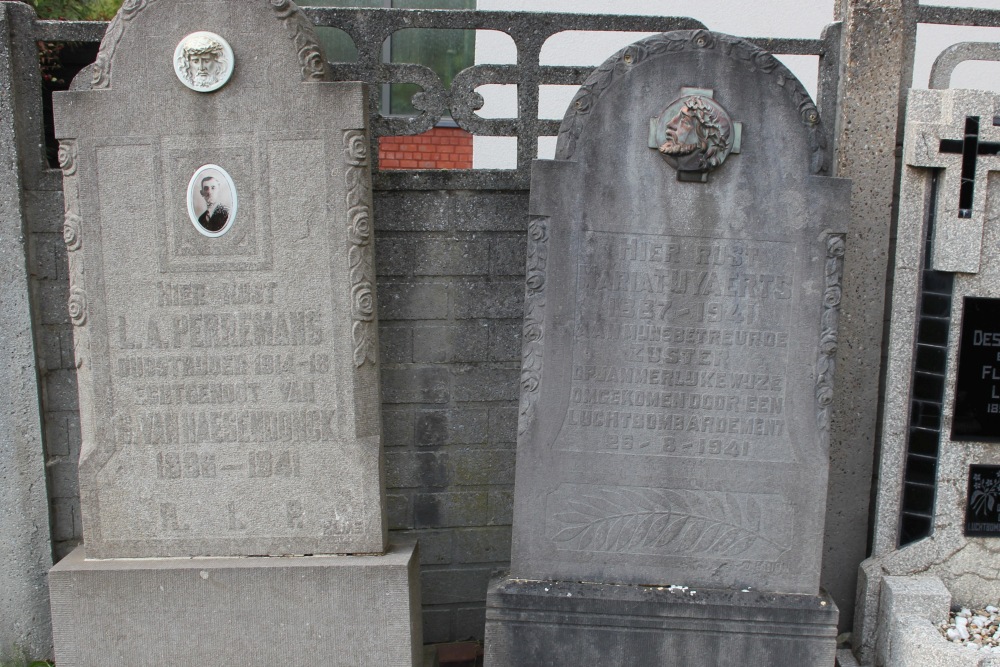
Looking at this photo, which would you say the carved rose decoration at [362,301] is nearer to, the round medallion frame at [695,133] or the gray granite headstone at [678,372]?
the gray granite headstone at [678,372]

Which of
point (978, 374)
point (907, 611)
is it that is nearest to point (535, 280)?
point (978, 374)

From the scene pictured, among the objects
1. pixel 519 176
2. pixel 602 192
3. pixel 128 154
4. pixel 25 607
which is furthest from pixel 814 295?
pixel 25 607

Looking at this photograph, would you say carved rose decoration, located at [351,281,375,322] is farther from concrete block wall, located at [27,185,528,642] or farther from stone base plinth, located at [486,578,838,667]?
stone base plinth, located at [486,578,838,667]

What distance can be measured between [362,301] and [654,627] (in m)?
1.53

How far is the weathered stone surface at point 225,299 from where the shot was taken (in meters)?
2.80

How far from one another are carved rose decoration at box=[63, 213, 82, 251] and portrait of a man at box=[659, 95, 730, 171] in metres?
1.96

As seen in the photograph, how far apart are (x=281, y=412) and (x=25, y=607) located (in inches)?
62.8

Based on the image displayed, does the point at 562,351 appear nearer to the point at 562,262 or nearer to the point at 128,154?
the point at 562,262

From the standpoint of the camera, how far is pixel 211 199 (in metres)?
2.86

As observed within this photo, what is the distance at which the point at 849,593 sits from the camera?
3.73m

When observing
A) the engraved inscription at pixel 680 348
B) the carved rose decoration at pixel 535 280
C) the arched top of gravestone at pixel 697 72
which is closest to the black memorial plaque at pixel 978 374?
the engraved inscription at pixel 680 348

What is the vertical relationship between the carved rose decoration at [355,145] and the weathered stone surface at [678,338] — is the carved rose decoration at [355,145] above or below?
above

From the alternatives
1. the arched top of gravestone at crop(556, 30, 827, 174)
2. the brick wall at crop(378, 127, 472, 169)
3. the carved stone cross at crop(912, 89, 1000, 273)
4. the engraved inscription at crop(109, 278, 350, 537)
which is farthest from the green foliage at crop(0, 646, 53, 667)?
the brick wall at crop(378, 127, 472, 169)

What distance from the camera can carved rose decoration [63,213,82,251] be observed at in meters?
2.86
